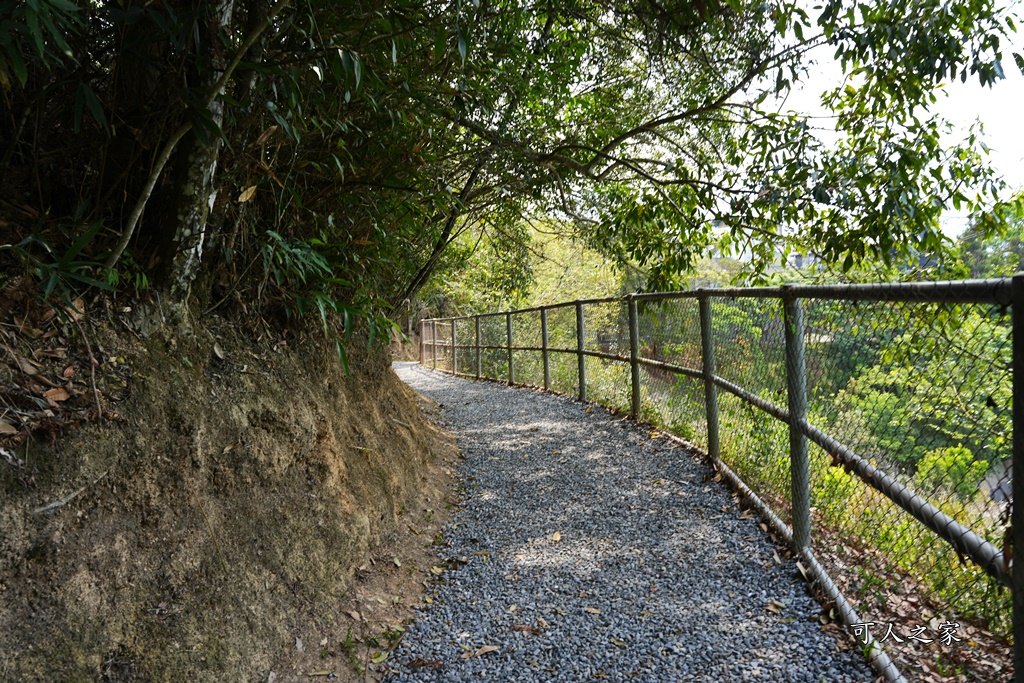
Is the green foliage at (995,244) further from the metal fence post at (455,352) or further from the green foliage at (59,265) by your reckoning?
the metal fence post at (455,352)

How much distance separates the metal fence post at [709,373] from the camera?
4523 mm

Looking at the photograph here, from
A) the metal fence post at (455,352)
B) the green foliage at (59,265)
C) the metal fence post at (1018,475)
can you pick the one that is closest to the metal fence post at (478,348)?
the metal fence post at (455,352)

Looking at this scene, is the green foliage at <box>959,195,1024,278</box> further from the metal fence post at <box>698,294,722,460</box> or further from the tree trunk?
the tree trunk

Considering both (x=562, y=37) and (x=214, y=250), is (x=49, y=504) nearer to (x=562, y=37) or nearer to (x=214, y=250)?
(x=214, y=250)

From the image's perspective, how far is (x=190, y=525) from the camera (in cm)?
237

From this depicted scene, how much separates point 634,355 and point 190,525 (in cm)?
467

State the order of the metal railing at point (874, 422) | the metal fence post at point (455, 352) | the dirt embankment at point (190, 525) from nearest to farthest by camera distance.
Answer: the metal railing at point (874, 422), the dirt embankment at point (190, 525), the metal fence post at point (455, 352)

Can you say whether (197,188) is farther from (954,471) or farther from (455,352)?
(455,352)

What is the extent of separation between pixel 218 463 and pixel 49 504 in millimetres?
698

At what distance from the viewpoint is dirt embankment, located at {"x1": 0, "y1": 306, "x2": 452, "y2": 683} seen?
190 centimetres

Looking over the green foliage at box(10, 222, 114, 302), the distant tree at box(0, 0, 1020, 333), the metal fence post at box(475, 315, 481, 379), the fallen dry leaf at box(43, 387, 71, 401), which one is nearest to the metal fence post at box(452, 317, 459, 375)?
the metal fence post at box(475, 315, 481, 379)

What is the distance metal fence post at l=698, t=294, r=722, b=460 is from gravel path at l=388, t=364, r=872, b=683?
0.21m

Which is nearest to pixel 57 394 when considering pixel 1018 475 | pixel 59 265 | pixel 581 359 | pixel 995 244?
pixel 59 265

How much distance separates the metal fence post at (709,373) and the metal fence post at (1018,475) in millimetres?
3039
